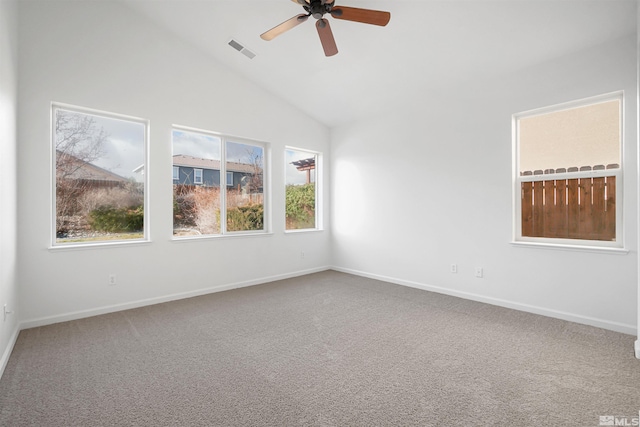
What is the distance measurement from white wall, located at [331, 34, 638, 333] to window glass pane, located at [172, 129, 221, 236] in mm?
2206

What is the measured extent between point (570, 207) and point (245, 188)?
4.18m

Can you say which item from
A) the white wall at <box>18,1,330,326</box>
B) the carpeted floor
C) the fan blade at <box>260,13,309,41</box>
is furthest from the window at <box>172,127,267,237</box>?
the fan blade at <box>260,13,309,41</box>

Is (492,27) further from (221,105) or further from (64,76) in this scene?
(64,76)

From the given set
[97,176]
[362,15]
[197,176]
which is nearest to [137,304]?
[97,176]

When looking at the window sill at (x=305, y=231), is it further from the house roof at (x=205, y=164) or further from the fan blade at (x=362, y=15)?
the fan blade at (x=362, y=15)

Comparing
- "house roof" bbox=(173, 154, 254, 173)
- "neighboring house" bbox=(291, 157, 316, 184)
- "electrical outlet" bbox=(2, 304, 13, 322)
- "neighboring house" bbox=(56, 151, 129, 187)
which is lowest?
"electrical outlet" bbox=(2, 304, 13, 322)

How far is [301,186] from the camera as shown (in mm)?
5777

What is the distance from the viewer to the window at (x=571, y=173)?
10.4ft

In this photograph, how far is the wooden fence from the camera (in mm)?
3201

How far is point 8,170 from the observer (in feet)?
8.82

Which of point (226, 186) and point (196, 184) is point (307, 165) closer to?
point (226, 186)

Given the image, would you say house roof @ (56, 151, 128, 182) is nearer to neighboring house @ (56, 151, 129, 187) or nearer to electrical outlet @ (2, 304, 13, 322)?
neighboring house @ (56, 151, 129, 187)

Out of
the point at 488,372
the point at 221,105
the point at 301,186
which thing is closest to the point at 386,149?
the point at 301,186

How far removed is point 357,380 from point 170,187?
324cm
